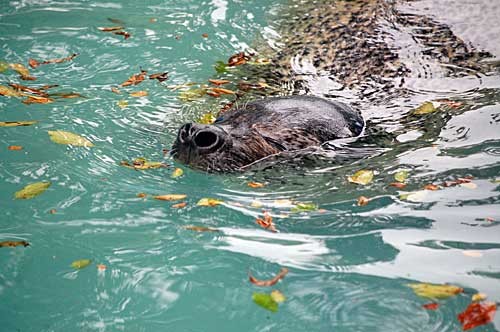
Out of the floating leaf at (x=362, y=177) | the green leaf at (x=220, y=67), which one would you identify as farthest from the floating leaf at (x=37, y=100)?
the floating leaf at (x=362, y=177)

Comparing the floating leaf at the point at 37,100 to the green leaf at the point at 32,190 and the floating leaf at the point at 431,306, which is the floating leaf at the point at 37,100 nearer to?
the green leaf at the point at 32,190

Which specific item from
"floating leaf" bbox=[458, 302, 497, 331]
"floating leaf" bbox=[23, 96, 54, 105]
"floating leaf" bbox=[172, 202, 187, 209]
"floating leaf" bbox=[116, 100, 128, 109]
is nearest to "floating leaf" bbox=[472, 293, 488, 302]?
"floating leaf" bbox=[458, 302, 497, 331]

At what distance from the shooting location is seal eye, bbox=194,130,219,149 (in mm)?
4914

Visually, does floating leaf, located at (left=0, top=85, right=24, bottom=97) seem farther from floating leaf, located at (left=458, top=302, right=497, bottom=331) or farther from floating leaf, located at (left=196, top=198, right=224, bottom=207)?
floating leaf, located at (left=458, top=302, right=497, bottom=331)

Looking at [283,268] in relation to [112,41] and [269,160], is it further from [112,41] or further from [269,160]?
[112,41]

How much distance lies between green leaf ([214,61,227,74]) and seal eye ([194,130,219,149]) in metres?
3.08

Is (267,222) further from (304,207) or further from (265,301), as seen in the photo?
(265,301)

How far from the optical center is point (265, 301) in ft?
12.1

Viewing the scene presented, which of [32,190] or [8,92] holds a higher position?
[8,92]

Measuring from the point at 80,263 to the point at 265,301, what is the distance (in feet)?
3.86

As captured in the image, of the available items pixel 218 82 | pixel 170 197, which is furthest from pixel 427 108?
pixel 170 197

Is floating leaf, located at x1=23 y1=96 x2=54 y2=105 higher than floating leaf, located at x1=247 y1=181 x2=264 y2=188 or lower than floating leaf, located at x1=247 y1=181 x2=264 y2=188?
lower

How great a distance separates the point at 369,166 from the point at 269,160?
2.51 ft

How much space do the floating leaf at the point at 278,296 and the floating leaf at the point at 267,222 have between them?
0.65 m
